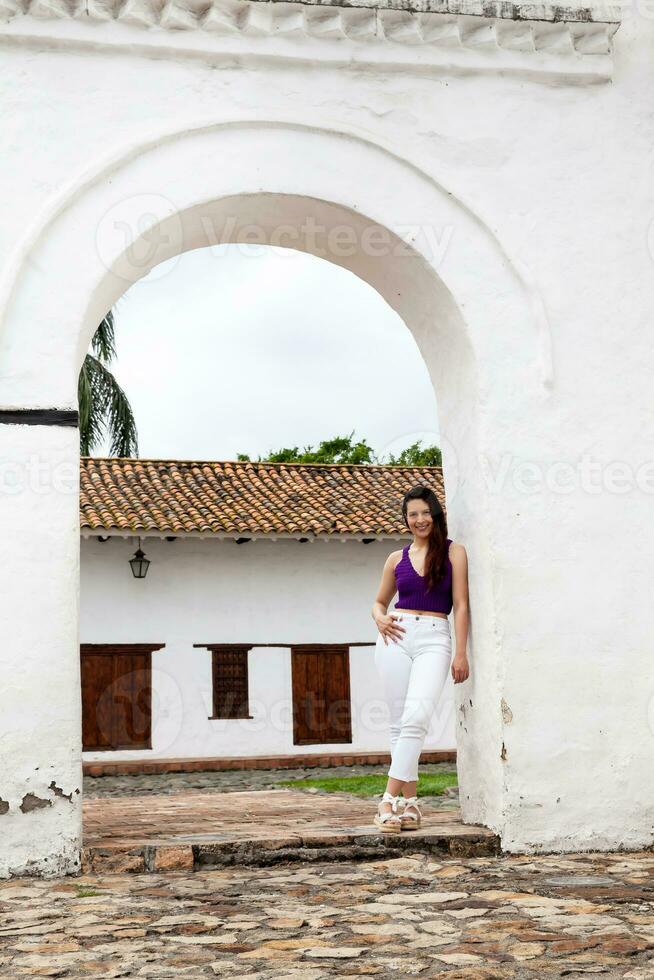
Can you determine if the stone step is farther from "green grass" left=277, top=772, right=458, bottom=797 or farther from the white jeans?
"green grass" left=277, top=772, right=458, bottom=797

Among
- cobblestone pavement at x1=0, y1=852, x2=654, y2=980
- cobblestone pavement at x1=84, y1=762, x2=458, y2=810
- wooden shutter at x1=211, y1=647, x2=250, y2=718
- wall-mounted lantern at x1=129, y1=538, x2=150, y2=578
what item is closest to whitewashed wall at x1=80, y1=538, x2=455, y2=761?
wooden shutter at x1=211, y1=647, x2=250, y2=718

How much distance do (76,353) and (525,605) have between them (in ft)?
7.71

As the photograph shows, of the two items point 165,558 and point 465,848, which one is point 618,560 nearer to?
point 465,848

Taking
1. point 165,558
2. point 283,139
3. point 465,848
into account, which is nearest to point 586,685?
point 465,848

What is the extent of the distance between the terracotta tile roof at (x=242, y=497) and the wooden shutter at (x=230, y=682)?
2069mm

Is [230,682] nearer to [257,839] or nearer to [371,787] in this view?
[371,787]

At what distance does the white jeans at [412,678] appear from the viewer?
4.88 metres

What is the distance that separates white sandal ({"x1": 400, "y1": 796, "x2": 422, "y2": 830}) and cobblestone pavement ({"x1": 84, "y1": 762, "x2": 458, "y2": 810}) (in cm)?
572

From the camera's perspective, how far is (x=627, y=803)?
4883mm

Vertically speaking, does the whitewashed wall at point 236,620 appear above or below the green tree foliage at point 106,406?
below

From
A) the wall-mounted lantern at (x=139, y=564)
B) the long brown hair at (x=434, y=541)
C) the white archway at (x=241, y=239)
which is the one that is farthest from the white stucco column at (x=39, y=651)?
the wall-mounted lantern at (x=139, y=564)

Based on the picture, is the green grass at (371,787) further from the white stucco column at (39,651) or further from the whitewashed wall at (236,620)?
the whitewashed wall at (236,620)

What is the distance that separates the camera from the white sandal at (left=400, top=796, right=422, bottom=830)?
492 centimetres

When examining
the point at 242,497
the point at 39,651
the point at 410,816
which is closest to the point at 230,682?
→ the point at 242,497
